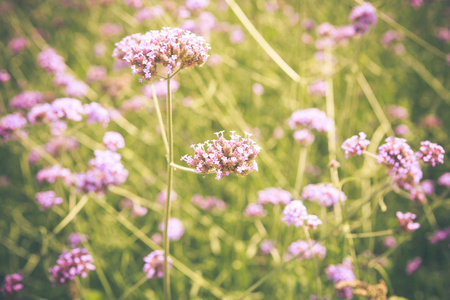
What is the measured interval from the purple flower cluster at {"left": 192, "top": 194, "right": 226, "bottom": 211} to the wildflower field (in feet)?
0.04

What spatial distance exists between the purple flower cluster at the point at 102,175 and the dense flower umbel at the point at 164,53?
75cm

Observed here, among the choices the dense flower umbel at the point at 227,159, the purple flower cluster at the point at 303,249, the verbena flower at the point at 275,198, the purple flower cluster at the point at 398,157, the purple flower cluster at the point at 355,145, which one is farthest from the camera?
the verbena flower at the point at 275,198

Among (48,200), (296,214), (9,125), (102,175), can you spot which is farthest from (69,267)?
(296,214)

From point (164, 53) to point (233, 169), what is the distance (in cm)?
51

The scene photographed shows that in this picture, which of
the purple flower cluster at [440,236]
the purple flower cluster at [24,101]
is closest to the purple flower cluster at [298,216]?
the purple flower cluster at [440,236]

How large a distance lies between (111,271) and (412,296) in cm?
230

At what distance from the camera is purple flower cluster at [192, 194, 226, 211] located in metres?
2.99

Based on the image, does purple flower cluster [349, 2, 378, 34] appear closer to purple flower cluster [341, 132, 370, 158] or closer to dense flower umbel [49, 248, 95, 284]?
purple flower cluster [341, 132, 370, 158]

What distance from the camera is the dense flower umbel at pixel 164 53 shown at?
1271mm

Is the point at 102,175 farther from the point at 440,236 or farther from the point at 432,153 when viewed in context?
the point at 440,236

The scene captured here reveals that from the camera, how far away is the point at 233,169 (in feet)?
4.09

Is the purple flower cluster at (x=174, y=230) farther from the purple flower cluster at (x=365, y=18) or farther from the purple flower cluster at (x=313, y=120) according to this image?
the purple flower cluster at (x=365, y=18)

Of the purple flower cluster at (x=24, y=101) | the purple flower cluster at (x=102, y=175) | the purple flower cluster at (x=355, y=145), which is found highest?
the purple flower cluster at (x=24, y=101)

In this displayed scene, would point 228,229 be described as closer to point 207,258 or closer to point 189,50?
point 207,258
